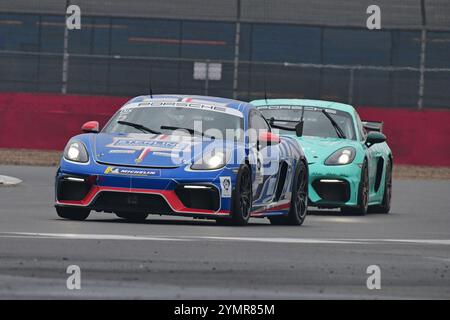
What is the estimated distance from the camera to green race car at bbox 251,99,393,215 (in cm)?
1923

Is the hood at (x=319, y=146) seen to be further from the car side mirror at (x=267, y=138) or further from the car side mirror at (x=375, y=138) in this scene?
the car side mirror at (x=267, y=138)

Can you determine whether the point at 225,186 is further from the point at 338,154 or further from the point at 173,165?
the point at 338,154

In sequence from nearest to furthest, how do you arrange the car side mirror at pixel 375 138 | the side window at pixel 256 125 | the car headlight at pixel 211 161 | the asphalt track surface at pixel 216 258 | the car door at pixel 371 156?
the asphalt track surface at pixel 216 258 < the car headlight at pixel 211 161 < the side window at pixel 256 125 < the car side mirror at pixel 375 138 < the car door at pixel 371 156

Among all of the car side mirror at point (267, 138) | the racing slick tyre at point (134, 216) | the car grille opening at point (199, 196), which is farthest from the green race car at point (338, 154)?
the car grille opening at point (199, 196)

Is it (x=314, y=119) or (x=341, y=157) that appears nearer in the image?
(x=341, y=157)

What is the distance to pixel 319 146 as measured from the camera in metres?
19.5

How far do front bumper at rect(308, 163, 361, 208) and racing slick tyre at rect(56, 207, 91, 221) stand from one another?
13.6 ft

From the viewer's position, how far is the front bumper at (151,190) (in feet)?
49.1

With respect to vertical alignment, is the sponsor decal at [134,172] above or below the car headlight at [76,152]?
Answer: below

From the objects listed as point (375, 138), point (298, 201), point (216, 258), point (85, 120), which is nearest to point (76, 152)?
point (298, 201)

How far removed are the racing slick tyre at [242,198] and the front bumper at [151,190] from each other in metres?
0.10

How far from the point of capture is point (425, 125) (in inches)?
1318

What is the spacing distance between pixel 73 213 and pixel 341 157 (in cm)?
463

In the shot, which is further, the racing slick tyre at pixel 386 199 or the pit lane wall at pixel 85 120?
the pit lane wall at pixel 85 120
